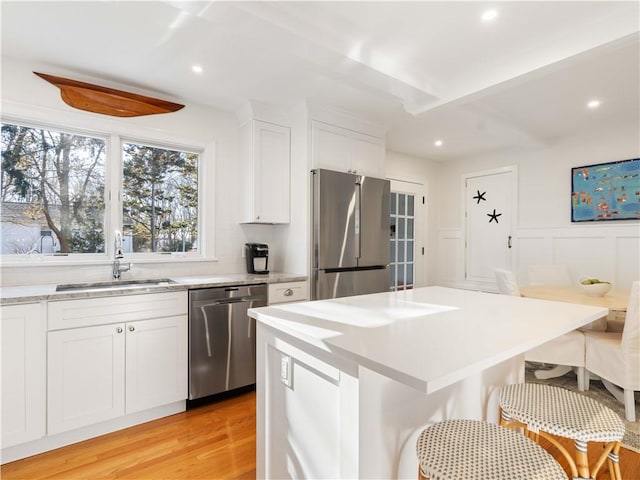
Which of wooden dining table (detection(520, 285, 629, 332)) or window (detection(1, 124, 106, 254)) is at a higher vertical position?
window (detection(1, 124, 106, 254))

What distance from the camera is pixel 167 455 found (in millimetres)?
1956

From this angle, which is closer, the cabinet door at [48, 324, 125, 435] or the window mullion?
the cabinet door at [48, 324, 125, 435]

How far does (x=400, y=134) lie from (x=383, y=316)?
313cm

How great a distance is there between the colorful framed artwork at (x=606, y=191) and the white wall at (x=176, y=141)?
3.54 metres

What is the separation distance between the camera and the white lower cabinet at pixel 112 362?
2023 mm

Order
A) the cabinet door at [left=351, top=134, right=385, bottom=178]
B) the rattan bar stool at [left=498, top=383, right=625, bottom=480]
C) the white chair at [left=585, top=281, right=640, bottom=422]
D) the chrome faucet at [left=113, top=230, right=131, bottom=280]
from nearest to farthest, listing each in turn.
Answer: the rattan bar stool at [left=498, top=383, right=625, bottom=480], the white chair at [left=585, top=281, right=640, bottom=422], the chrome faucet at [left=113, top=230, right=131, bottom=280], the cabinet door at [left=351, top=134, right=385, bottom=178]

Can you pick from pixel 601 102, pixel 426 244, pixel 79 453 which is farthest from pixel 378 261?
pixel 79 453

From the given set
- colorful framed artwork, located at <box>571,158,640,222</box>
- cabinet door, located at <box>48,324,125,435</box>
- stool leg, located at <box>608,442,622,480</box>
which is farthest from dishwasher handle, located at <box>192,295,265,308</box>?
colorful framed artwork, located at <box>571,158,640,222</box>

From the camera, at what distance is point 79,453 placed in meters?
2.00

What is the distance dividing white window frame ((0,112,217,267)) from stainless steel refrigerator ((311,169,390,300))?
100 centimetres

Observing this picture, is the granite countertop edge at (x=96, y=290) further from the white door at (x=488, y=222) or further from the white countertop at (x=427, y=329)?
the white door at (x=488, y=222)

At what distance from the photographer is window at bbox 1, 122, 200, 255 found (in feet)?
8.05

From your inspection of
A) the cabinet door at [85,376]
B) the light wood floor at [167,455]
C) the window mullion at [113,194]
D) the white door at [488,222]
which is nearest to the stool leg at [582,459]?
the light wood floor at [167,455]

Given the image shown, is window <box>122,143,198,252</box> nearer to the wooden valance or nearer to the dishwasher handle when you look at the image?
the wooden valance
